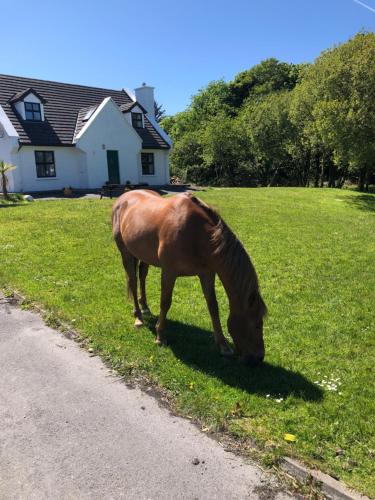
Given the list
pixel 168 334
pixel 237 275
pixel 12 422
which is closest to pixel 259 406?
pixel 237 275

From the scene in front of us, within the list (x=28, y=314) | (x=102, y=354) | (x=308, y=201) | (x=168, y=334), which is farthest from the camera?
(x=308, y=201)

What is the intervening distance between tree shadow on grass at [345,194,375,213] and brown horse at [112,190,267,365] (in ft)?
59.0

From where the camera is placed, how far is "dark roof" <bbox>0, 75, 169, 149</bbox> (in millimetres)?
23828

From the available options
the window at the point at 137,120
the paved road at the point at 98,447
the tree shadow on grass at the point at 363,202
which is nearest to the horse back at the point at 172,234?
the paved road at the point at 98,447

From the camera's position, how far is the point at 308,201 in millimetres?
22188

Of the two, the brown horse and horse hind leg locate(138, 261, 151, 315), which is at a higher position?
the brown horse

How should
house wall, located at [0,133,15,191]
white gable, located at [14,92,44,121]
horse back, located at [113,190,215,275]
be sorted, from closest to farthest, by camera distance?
1. horse back, located at [113,190,215,275]
2. house wall, located at [0,133,15,191]
3. white gable, located at [14,92,44,121]

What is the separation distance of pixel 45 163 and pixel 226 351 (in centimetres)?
2248

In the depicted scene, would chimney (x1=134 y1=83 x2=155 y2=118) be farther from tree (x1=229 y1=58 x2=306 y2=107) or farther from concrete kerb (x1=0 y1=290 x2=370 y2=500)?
concrete kerb (x1=0 y1=290 x2=370 y2=500)

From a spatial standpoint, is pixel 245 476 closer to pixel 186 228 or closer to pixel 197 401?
pixel 197 401

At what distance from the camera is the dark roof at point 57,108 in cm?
2383

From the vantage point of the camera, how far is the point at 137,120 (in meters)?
29.6

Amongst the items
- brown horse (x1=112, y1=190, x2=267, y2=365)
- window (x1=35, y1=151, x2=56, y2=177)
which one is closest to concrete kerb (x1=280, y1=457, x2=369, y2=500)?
brown horse (x1=112, y1=190, x2=267, y2=365)

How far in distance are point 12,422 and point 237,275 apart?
2.54 m
